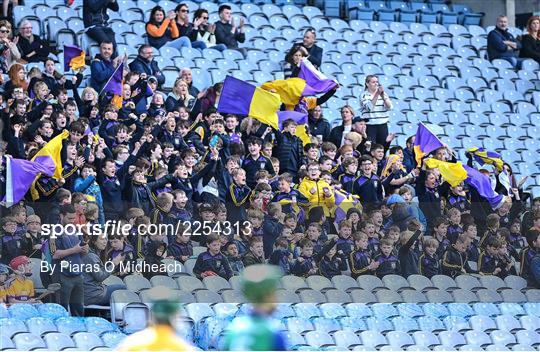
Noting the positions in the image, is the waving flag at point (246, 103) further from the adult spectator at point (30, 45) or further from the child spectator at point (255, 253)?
the child spectator at point (255, 253)

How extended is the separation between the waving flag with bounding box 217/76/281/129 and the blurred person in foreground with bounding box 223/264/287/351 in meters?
9.71

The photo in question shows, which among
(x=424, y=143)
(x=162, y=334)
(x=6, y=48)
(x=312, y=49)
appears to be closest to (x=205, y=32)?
(x=312, y=49)

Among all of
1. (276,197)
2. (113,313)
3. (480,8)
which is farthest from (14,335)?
(480,8)

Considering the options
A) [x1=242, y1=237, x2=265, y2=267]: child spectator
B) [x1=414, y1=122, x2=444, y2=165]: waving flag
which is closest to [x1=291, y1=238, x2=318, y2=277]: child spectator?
[x1=242, y1=237, x2=265, y2=267]: child spectator

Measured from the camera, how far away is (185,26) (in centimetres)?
2119

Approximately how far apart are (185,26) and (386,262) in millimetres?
6689

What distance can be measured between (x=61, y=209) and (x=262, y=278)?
6380 millimetres

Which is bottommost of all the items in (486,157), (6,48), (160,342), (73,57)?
(486,157)

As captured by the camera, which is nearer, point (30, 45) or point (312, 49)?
point (30, 45)

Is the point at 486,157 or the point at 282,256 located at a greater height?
the point at 486,157

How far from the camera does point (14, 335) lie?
12.9m

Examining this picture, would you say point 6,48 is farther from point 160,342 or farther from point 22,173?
point 160,342

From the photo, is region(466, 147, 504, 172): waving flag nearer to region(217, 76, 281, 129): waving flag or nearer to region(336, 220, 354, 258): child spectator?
region(217, 76, 281, 129): waving flag

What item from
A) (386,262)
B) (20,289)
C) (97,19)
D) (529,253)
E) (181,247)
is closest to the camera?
(20,289)
